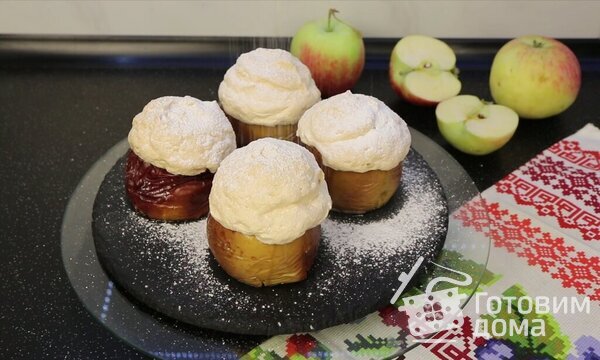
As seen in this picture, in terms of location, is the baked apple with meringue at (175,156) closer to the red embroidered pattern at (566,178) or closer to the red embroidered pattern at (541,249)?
the red embroidered pattern at (541,249)

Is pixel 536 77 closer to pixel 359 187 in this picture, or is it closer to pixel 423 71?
pixel 423 71

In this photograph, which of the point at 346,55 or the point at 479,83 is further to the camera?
the point at 479,83

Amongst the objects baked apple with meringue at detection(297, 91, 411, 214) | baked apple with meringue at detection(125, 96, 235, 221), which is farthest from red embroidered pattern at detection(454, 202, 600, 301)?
baked apple with meringue at detection(125, 96, 235, 221)

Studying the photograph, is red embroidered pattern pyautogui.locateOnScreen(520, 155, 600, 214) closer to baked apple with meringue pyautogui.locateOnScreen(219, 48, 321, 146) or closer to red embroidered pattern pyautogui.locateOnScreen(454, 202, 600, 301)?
red embroidered pattern pyautogui.locateOnScreen(454, 202, 600, 301)

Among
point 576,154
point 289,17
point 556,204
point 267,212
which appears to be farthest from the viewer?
point 289,17

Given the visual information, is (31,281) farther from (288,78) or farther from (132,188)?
(288,78)

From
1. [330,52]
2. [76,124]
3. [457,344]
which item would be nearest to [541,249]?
[457,344]

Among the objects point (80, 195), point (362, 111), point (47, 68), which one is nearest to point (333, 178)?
point (362, 111)
